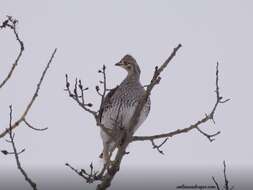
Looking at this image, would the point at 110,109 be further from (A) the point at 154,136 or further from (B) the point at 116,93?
(A) the point at 154,136

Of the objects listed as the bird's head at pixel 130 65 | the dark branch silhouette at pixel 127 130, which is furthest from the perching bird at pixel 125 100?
the dark branch silhouette at pixel 127 130

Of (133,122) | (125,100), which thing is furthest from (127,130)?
(125,100)

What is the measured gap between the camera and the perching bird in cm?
1054

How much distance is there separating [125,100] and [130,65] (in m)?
0.68

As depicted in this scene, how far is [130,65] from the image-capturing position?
11.2 m

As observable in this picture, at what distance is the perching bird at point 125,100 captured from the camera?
1054 cm

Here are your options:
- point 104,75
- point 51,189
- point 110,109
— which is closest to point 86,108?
point 104,75

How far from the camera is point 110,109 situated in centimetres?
1083

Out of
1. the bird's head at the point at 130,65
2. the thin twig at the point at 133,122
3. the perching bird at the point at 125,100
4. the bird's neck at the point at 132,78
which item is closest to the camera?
the thin twig at the point at 133,122

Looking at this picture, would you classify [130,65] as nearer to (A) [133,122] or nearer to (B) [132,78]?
(B) [132,78]

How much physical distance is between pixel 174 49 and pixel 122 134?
1728 millimetres

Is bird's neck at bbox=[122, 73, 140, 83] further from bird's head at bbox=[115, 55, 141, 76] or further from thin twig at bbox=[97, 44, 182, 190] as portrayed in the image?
thin twig at bbox=[97, 44, 182, 190]

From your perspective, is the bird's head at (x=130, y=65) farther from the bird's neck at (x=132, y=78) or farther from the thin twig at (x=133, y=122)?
the thin twig at (x=133, y=122)

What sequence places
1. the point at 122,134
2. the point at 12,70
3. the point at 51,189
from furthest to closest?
1. the point at 51,189
2. the point at 122,134
3. the point at 12,70
